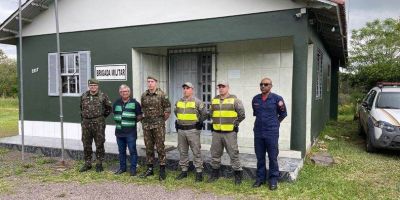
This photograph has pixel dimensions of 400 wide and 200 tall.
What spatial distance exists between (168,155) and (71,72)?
167 inches

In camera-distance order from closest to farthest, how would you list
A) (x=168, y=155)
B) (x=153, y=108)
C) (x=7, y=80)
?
(x=153, y=108) → (x=168, y=155) → (x=7, y=80)

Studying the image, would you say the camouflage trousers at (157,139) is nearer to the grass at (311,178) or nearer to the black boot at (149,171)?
the black boot at (149,171)

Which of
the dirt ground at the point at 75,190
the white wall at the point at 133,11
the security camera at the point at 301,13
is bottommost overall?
the dirt ground at the point at 75,190

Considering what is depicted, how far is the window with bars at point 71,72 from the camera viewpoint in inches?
386

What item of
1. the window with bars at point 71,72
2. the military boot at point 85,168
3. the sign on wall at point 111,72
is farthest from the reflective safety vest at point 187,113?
the window with bars at point 71,72

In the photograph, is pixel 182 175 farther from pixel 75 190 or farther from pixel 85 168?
pixel 85 168

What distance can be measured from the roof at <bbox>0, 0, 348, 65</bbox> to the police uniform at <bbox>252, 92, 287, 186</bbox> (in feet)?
7.44

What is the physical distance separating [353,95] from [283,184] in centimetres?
1484

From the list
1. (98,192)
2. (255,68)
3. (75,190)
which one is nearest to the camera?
(98,192)

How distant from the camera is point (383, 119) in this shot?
27.3 ft

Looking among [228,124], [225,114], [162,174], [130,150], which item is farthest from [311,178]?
[130,150]

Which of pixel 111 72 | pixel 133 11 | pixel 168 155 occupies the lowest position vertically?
pixel 168 155

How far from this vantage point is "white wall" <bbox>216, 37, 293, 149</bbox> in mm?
8406

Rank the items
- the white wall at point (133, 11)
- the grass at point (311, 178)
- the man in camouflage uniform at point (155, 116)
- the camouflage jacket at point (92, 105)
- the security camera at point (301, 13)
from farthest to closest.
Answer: the white wall at point (133, 11) < the camouflage jacket at point (92, 105) < the security camera at point (301, 13) < the man in camouflage uniform at point (155, 116) < the grass at point (311, 178)
